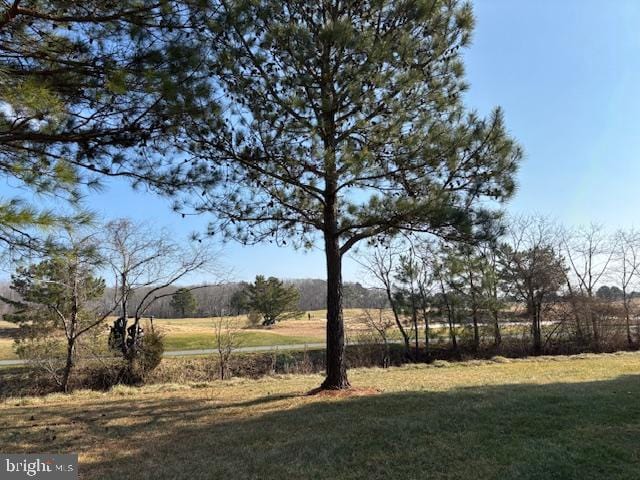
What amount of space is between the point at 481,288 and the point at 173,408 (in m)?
16.1

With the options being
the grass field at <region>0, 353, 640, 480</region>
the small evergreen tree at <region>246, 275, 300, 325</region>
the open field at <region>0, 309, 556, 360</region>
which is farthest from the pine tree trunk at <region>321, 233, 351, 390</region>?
the small evergreen tree at <region>246, 275, 300, 325</region>

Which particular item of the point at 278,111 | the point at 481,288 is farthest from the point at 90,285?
the point at 481,288

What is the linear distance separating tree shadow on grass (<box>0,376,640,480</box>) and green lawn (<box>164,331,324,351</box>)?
56.7 feet

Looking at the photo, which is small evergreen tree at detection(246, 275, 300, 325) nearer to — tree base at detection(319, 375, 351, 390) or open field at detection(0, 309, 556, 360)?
open field at detection(0, 309, 556, 360)

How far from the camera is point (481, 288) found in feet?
66.9

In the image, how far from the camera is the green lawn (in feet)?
82.3

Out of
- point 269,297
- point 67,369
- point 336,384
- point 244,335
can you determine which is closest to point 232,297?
point 269,297

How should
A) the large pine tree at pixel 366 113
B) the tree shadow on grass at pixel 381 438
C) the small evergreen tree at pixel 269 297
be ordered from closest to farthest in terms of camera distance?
the tree shadow on grass at pixel 381 438 < the large pine tree at pixel 366 113 < the small evergreen tree at pixel 269 297

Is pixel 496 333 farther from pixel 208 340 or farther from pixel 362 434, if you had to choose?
pixel 362 434

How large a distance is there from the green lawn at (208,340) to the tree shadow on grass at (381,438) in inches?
681

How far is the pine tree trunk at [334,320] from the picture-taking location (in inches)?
300

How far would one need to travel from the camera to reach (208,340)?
27156 mm

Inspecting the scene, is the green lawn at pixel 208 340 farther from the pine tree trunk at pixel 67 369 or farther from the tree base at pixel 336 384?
the tree base at pixel 336 384

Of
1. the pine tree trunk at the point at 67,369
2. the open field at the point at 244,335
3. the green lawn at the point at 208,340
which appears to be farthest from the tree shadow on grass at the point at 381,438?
the green lawn at the point at 208,340
